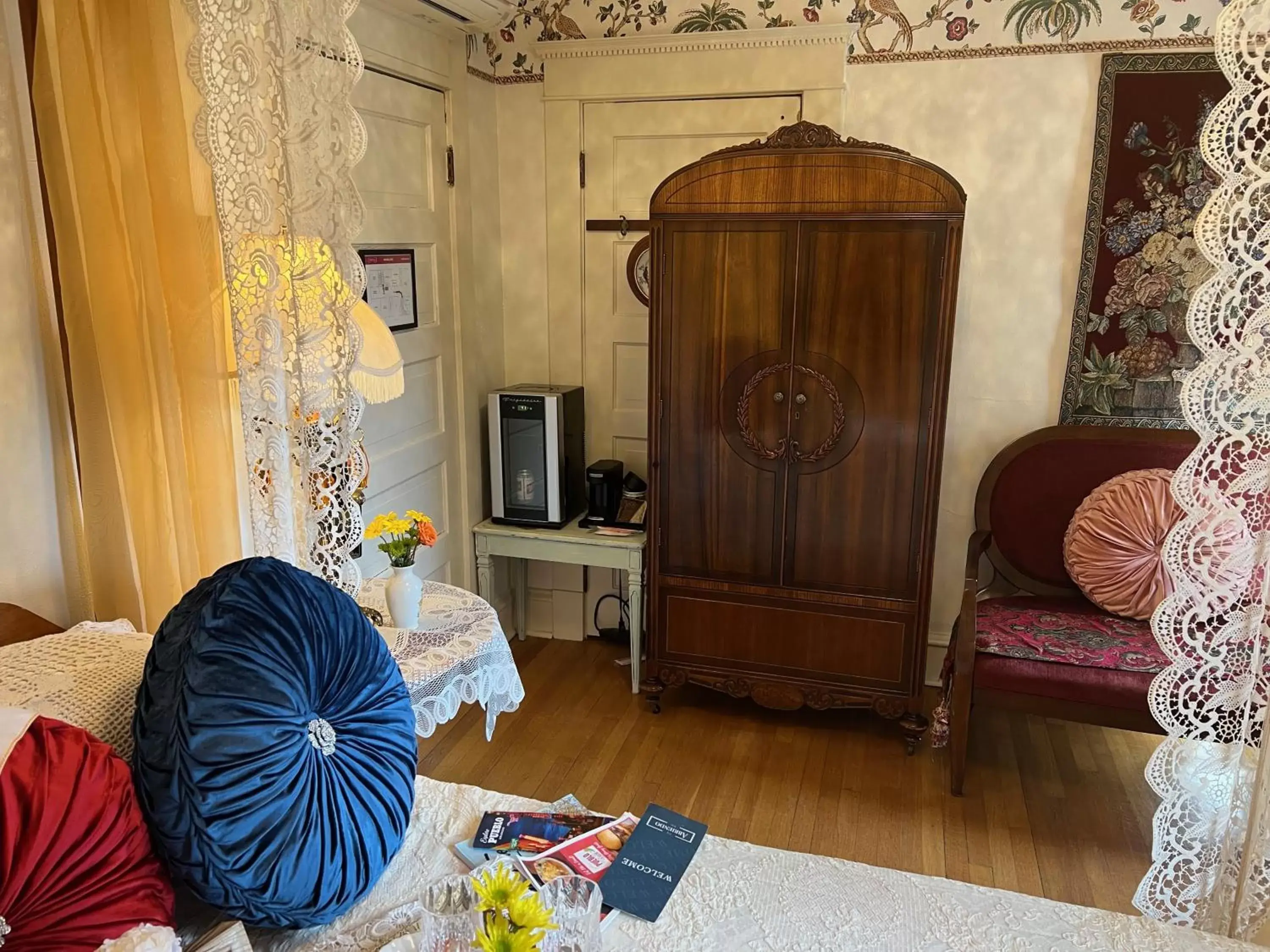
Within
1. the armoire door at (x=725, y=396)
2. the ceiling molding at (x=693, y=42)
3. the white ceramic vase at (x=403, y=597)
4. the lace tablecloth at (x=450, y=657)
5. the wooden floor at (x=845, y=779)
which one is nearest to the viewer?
the lace tablecloth at (x=450, y=657)

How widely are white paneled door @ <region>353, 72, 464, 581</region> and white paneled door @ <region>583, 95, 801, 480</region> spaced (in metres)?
0.57

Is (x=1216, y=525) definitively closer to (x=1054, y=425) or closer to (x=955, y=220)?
(x=955, y=220)

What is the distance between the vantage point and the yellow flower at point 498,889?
1193mm

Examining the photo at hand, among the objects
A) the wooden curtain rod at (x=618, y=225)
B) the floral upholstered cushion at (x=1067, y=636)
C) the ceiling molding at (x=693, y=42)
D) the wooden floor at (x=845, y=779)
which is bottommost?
the wooden floor at (x=845, y=779)

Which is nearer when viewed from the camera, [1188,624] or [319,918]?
[319,918]

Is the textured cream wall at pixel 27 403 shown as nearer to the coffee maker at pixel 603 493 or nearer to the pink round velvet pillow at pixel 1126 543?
the coffee maker at pixel 603 493

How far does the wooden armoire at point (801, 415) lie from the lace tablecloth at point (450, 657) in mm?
975

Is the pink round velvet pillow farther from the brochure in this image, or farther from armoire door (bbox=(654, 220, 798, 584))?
the brochure

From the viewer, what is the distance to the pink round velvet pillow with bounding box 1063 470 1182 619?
296 cm

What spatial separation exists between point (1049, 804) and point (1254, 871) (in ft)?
4.46

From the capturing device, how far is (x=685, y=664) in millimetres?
3312

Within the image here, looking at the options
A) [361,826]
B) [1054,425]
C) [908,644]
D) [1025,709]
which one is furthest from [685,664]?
[361,826]

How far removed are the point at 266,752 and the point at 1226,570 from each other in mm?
1483

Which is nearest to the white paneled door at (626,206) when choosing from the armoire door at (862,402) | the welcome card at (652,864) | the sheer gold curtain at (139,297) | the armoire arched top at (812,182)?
the armoire arched top at (812,182)
